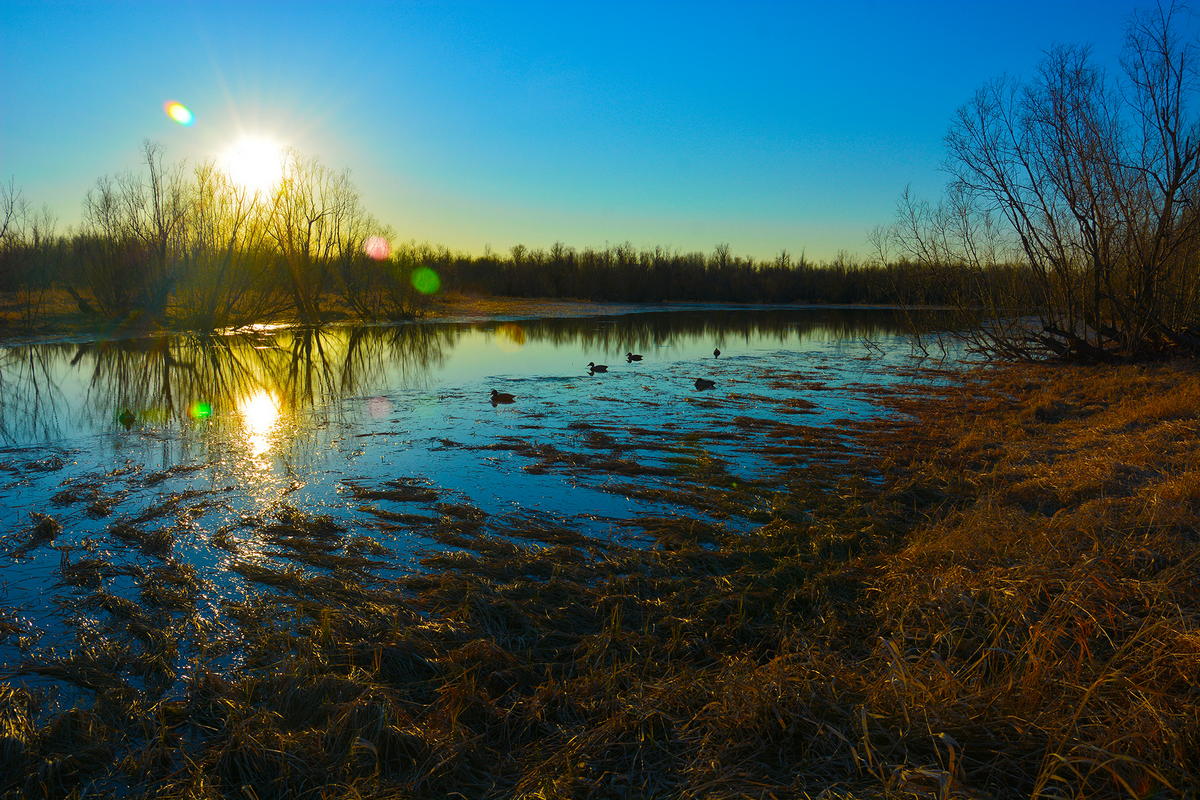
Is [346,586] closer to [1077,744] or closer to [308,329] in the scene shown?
[1077,744]

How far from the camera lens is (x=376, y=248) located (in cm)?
3941

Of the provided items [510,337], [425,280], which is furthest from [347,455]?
[425,280]

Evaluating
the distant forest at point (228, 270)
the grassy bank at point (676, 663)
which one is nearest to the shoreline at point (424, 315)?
the distant forest at point (228, 270)

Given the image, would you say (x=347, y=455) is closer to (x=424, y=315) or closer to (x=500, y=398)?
(x=500, y=398)

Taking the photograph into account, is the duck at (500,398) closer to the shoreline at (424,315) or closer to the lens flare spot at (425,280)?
the shoreline at (424,315)

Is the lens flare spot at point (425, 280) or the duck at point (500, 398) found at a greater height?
the lens flare spot at point (425, 280)

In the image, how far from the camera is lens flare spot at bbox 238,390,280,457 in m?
9.62

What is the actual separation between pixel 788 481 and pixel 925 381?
35.8ft

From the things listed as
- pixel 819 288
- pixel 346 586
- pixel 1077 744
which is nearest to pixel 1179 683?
pixel 1077 744

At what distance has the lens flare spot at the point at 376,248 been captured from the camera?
38625mm

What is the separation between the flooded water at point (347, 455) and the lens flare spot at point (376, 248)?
63.3 ft

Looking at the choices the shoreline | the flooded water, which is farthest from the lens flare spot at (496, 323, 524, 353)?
the flooded water

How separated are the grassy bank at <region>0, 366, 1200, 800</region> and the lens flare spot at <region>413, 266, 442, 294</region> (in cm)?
3810

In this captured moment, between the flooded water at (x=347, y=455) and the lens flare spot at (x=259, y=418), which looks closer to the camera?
the flooded water at (x=347, y=455)
